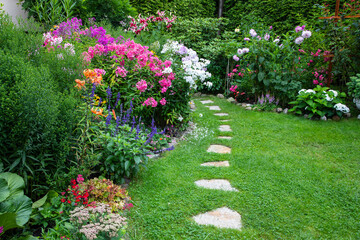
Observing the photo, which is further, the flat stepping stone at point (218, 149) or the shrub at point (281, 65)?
the shrub at point (281, 65)

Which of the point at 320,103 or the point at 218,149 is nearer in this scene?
the point at 218,149

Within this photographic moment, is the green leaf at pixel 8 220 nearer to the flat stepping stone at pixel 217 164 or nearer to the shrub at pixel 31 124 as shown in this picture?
the shrub at pixel 31 124

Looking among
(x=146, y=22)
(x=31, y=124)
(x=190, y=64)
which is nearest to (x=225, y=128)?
(x=190, y=64)

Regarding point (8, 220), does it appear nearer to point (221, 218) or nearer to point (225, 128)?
point (221, 218)

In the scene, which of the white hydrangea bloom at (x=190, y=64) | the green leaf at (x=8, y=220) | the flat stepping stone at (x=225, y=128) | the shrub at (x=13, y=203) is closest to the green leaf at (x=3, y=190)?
the shrub at (x=13, y=203)

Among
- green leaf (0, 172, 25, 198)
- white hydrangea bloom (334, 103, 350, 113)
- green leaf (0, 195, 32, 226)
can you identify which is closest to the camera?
green leaf (0, 195, 32, 226)

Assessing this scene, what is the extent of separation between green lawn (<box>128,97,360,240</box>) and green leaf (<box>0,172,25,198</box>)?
80cm

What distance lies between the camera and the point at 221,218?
2.15 m

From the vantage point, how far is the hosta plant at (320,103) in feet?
15.7

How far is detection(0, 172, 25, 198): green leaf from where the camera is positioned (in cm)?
177

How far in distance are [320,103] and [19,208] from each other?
4793 mm

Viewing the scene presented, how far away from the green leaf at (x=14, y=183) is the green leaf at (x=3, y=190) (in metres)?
0.08

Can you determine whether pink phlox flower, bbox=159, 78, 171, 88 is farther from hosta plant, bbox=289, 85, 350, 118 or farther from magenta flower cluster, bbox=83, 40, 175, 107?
hosta plant, bbox=289, 85, 350, 118

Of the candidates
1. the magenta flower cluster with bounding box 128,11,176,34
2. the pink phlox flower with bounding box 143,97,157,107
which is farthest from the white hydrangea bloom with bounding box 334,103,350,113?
the magenta flower cluster with bounding box 128,11,176,34
